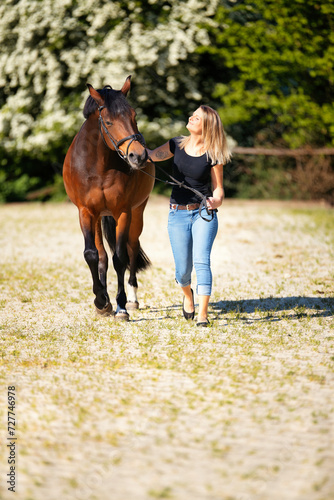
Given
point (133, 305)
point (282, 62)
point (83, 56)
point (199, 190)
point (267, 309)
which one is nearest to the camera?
point (199, 190)

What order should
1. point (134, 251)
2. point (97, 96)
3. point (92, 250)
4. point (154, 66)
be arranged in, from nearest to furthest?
1. point (97, 96)
2. point (92, 250)
3. point (134, 251)
4. point (154, 66)

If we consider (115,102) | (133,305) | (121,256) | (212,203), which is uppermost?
(115,102)

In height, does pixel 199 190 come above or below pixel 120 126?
below

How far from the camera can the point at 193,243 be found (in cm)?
605

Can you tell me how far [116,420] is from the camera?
12.6 ft

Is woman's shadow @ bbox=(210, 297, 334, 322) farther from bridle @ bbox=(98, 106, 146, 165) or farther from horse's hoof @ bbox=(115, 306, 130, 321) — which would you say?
bridle @ bbox=(98, 106, 146, 165)

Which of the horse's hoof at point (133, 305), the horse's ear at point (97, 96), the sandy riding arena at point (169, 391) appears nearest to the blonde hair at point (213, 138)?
the horse's ear at point (97, 96)

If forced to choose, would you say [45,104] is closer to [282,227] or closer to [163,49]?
[163,49]

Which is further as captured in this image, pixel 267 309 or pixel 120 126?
pixel 267 309

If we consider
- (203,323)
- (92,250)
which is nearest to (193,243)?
(203,323)

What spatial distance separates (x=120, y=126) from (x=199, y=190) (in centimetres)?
92

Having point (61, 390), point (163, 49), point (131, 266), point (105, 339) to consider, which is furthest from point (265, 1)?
point (61, 390)

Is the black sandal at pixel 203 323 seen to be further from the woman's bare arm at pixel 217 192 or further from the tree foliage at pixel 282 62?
the tree foliage at pixel 282 62

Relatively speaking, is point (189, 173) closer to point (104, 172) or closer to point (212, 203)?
point (212, 203)
